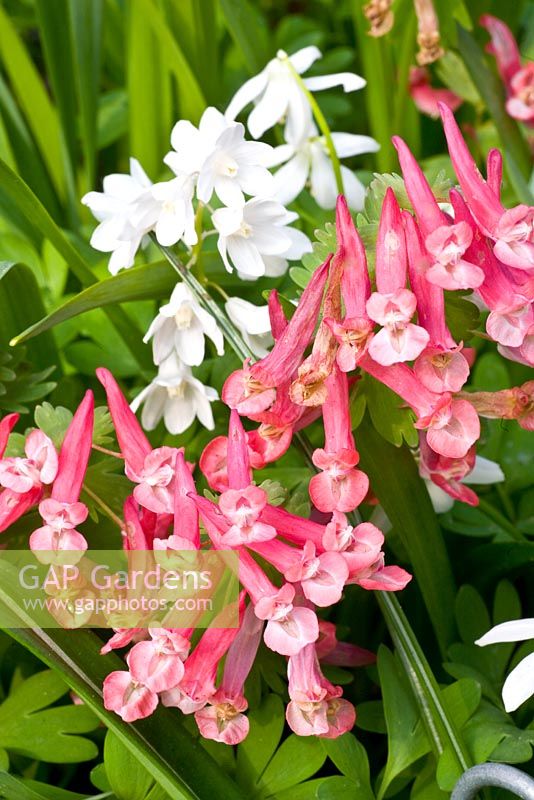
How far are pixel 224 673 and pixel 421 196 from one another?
11.2 inches

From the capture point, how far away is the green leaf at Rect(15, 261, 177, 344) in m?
0.61

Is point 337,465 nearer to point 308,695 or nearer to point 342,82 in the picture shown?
point 308,695

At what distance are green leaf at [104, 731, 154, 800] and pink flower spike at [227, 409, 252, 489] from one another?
0.58ft

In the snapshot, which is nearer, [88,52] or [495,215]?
[495,215]

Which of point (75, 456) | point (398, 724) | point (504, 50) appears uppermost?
point (75, 456)

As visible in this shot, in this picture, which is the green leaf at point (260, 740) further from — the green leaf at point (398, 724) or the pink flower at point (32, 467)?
the pink flower at point (32, 467)

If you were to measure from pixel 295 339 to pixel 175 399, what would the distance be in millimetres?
191

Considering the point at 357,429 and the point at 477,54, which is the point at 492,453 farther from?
the point at 477,54

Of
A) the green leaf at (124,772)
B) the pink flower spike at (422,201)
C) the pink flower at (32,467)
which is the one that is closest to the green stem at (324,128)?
the pink flower spike at (422,201)

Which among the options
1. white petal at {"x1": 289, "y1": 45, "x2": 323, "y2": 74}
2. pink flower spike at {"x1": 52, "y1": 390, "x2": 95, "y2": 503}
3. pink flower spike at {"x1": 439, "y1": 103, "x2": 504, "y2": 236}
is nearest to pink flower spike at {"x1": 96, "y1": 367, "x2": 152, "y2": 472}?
pink flower spike at {"x1": 52, "y1": 390, "x2": 95, "y2": 503}

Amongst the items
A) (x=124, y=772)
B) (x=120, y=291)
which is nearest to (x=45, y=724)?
(x=124, y=772)

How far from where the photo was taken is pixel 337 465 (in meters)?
0.49

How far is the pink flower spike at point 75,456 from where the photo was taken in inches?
21.2
